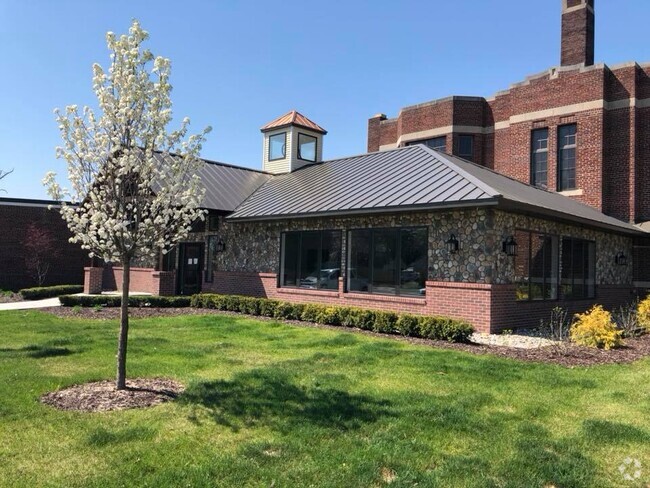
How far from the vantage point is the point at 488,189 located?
12.2 m

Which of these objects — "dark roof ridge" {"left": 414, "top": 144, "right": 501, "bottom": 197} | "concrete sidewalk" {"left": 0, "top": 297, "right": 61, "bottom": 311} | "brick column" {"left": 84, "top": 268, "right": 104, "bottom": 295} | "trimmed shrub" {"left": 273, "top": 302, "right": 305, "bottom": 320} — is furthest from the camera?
"brick column" {"left": 84, "top": 268, "right": 104, "bottom": 295}

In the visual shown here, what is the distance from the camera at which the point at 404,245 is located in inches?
556

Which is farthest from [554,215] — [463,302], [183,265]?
[183,265]

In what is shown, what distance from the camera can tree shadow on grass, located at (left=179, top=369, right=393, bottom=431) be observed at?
547cm

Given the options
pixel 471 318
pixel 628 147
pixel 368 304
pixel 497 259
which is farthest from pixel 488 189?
pixel 628 147

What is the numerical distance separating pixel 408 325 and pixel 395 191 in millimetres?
4411

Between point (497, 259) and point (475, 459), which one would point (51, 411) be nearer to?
point (475, 459)

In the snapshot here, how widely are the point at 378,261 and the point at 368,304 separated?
127 centimetres

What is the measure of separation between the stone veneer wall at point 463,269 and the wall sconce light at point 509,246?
0.12 metres

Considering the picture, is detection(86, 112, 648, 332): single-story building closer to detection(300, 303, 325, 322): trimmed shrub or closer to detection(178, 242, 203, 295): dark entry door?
detection(178, 242, 203, 295): dark entry door

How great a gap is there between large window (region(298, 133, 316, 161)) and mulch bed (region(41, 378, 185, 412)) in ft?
59.1

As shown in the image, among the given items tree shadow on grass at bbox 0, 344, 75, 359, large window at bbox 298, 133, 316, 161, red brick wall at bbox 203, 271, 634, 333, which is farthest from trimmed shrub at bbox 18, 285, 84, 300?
tree shadow on grass at bbox 0, 344, 75, 359

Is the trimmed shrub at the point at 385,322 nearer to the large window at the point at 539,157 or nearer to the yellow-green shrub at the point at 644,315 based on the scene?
the yellow-green shrub at the point at 644,315

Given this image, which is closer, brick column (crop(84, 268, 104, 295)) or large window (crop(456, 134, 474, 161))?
brick column (crop(84, 268, 104, 295))
